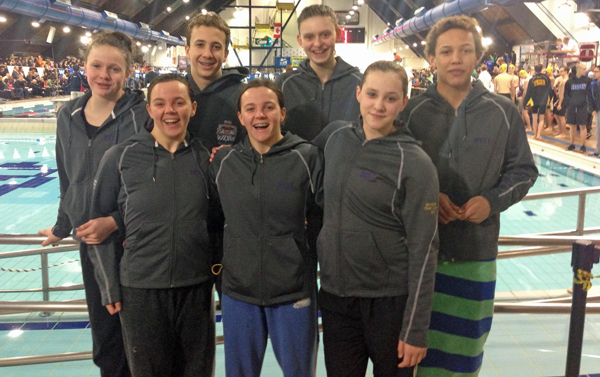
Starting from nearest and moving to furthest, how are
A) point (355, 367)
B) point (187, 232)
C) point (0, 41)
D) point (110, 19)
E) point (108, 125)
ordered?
point (355, 367)
point (187, 232)
point (108, 125)
point (110, 19)
point (0, 41)

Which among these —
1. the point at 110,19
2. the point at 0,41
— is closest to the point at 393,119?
the point at 110,19

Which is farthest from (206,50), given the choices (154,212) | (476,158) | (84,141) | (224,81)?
(476,158)

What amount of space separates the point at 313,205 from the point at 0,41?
2680 cm

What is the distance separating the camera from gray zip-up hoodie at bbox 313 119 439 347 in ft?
5.40

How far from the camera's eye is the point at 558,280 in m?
4.83

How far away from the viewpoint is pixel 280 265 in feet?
5.88

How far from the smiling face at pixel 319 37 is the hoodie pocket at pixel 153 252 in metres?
1.07

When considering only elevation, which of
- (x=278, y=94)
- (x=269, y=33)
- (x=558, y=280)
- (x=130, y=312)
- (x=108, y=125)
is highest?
(x=269, y=33)

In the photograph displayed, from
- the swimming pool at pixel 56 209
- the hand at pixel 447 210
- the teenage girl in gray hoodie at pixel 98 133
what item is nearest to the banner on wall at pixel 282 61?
the swimming pool at pixel 56 209

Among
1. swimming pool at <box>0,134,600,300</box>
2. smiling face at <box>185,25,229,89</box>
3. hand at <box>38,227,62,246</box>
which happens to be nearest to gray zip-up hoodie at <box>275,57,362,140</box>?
smiling face at <box>185,25,229,89</box>

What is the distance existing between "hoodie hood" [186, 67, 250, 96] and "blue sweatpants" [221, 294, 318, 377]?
1.03 meters

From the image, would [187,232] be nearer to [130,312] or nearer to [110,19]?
[130,312]

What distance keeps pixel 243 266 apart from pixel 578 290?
1279 millimetres

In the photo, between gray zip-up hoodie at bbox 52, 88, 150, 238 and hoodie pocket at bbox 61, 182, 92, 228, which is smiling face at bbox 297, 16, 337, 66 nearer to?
gray zip-up hoodie at bbox 52, 88, 150, 238
